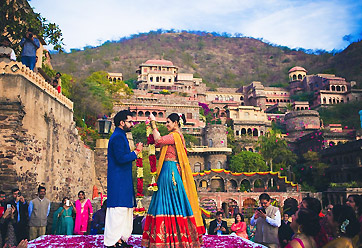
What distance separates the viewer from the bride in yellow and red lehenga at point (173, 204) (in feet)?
14.9

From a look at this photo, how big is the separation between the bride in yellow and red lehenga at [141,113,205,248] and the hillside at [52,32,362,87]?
77305 millimetres

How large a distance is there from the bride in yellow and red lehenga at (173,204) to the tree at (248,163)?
33243 millimetres

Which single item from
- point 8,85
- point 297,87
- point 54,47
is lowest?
point 8,85

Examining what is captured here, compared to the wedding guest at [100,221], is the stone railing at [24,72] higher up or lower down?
higher up

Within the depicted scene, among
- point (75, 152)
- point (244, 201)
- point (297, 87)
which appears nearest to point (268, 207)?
point (75, 152)

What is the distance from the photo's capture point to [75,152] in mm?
15953

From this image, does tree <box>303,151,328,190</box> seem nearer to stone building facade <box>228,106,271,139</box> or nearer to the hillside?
stone building facade <box>228,106,271,139</box>

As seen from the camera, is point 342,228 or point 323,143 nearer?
point 342,228

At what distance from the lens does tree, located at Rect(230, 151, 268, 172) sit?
3756cm

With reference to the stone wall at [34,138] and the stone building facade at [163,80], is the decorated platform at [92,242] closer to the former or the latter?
the stone wall at [34,138]

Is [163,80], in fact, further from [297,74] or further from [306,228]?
[306,228]

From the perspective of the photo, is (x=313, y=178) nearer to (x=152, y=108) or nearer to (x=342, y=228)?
(x=152, y=108)

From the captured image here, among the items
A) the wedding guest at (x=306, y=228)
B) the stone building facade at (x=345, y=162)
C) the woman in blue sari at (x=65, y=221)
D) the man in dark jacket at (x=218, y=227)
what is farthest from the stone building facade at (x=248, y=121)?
the wedding guest at (x=306, y=228)

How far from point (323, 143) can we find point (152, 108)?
74.6 ft
